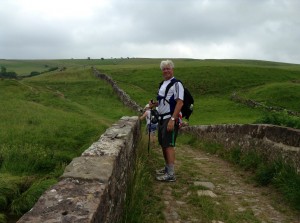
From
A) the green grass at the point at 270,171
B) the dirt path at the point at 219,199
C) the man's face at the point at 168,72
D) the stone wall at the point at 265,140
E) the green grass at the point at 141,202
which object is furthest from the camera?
the man's face at the point at 168,72

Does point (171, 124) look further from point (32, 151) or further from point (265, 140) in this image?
point (32, 151)

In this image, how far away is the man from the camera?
700cm

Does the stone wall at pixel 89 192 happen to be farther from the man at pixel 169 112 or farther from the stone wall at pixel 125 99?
the stone wall at pixel 125 99

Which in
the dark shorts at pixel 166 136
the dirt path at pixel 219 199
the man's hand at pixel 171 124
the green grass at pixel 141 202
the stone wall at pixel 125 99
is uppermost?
the man's hand at pixel 171 124

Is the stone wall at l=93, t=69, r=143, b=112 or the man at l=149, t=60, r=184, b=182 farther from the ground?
the man at l=149, t=60, r=184, b=182

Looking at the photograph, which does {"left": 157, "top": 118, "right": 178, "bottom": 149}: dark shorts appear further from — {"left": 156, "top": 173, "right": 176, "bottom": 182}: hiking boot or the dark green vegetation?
the dark green vegetation

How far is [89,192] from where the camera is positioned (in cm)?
348

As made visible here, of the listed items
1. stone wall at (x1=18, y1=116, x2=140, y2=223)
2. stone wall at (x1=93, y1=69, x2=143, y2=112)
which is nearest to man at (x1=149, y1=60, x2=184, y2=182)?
stone wall at (x1=18, y1=116, x2=140, y2=223)

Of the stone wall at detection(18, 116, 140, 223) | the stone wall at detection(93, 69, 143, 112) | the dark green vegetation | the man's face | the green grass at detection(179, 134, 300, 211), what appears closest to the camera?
the stone wall at detection(18, 116, 140, 223)

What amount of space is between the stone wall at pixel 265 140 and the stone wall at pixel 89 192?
344 cm

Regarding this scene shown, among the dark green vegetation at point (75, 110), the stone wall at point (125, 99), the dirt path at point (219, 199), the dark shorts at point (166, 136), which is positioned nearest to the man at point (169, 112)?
the dark shorts at point (166, 136)

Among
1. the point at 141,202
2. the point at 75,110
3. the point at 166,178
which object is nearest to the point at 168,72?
the point at 166,178

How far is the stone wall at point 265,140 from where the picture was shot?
7.07 m

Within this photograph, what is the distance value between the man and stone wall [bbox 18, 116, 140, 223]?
181cm
